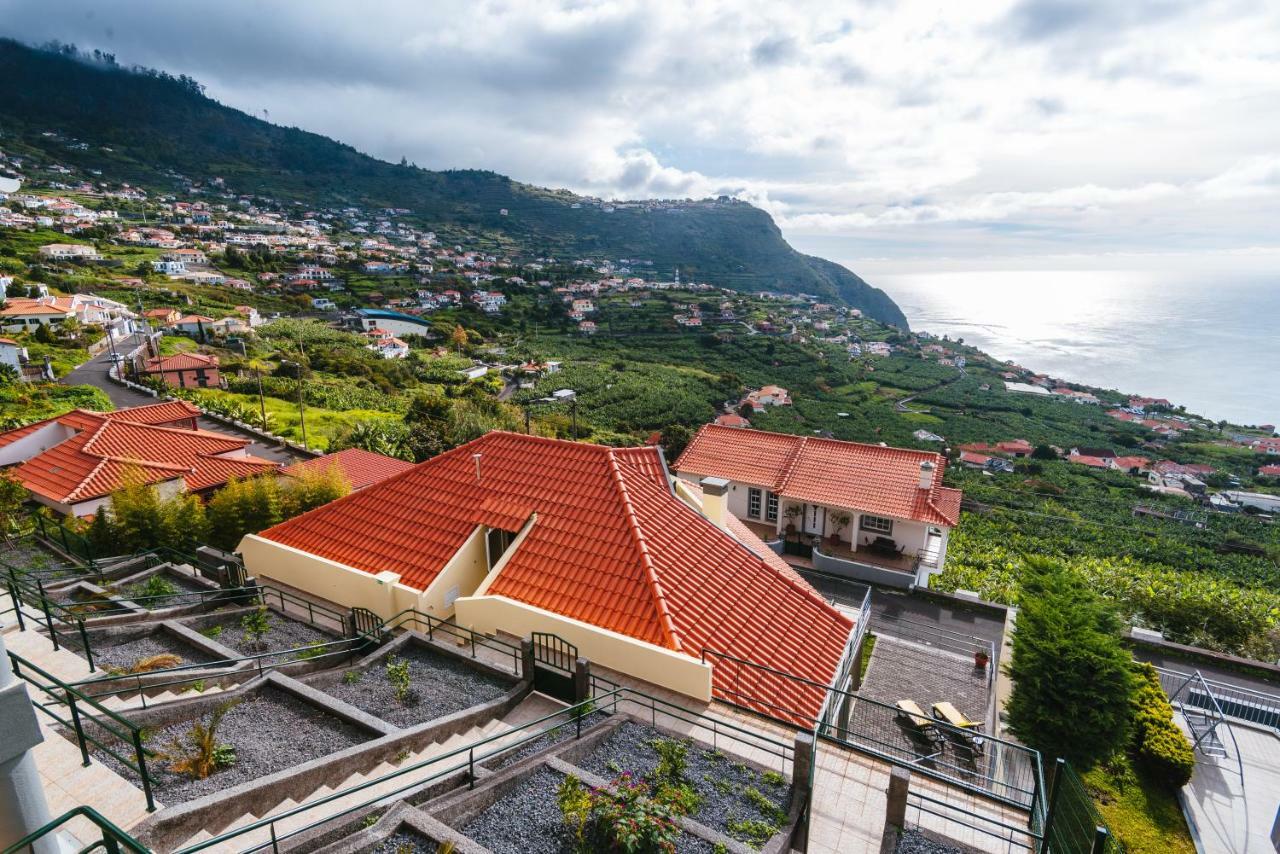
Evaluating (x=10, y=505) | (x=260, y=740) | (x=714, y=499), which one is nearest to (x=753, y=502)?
(x=714, y=499)

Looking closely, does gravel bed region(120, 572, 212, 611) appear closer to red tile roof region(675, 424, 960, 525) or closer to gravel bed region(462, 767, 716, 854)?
gravel bed region(462, 767, 716, 854)

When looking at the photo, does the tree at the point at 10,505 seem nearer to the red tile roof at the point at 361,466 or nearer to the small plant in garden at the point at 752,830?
the red tile roof at the point at 361,466

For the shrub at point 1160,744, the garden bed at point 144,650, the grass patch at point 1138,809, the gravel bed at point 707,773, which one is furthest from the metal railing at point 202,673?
the shrub at point 1160,744

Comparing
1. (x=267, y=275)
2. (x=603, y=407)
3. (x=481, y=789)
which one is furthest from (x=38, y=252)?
(x=481, y=789)

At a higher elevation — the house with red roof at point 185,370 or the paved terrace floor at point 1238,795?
the house with red roof at point 185,370

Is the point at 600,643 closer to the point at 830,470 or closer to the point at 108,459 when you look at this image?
the point at 830,470

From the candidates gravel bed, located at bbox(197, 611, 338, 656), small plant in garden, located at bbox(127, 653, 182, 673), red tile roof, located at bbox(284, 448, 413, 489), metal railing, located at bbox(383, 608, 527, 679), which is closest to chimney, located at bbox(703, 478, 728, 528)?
metal railing, located at bbox(383, 608, 527, 679)
